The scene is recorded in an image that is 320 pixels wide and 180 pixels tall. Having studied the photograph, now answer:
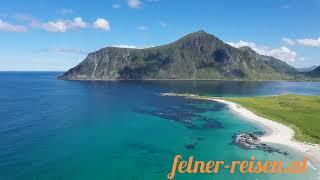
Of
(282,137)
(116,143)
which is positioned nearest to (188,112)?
(282,137)

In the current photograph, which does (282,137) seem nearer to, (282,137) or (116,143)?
(282,137)

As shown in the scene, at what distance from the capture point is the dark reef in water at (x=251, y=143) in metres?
91.6

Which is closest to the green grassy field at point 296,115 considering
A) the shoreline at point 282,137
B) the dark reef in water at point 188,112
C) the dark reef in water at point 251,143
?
the shoreline at point 282,137

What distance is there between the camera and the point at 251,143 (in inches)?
3844

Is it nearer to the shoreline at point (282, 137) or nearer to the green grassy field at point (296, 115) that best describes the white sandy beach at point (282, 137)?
the shoreline at point (282, 137)

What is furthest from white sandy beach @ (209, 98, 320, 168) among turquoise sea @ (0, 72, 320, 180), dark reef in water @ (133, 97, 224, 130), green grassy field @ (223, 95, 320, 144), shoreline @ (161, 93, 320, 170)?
dark reef in water @ (133, 97, 224, 130)

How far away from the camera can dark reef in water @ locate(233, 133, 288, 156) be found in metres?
91.6

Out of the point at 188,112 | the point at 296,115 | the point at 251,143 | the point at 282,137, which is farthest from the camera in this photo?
the point at 188,112

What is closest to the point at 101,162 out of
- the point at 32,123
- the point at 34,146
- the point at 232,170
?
the point at 34,146

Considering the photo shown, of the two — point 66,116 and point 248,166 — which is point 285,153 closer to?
point 248,166

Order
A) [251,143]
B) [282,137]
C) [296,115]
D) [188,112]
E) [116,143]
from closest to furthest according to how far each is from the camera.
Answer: [251,143]
[116,143]
[282,137]
[296,115]
[188,112]

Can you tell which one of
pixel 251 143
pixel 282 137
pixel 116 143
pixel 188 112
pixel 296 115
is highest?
pixel 296 115

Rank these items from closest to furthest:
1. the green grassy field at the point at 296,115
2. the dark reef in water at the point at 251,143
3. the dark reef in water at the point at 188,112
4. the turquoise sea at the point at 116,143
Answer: the turquoise sea at the point at 116,143, the dark reef in water at the point at 251,143, the green grassy field at the point at 296,115, the dark reef in water at the point at 188,112

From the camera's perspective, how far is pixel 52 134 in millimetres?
109688
